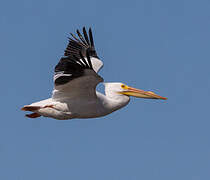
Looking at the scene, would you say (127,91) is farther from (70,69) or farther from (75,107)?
(70,69)

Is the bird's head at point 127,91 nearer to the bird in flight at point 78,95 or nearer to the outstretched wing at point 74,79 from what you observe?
the bird in flight at point 78,95

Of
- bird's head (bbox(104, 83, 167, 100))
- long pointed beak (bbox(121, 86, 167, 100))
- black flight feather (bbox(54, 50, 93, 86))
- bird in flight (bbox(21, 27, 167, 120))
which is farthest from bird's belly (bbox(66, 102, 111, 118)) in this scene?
long pointed beak (bbox(121, 86, 167, 100))

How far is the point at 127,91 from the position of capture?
39.1 feet

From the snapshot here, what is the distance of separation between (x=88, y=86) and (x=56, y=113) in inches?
41.9

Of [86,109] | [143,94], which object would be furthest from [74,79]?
[143,94]

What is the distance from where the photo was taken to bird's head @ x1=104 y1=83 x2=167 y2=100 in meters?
11.8

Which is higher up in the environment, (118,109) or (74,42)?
(74,42)

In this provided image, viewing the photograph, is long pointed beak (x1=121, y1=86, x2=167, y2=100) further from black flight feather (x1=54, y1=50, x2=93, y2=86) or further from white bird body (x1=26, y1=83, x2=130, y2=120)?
black flight feather (x1=54, y1=50, x2=93, y2=86)

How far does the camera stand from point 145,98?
12266 mm

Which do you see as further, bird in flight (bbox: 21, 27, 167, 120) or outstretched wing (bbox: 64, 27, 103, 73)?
outstretched wing (bbox: 64, 27, 103, 73)

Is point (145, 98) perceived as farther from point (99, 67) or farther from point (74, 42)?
point (74, 42)

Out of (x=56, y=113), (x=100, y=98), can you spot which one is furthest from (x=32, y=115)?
(x=100, y=98)

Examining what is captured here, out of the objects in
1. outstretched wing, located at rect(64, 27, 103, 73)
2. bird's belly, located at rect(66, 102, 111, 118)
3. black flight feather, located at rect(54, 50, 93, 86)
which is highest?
outstretched wing, located at rect(64, 27, 103, 73)

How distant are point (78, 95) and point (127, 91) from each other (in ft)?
5.15
